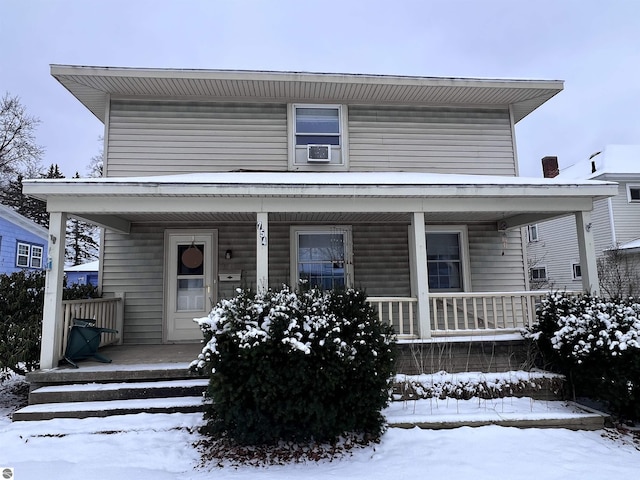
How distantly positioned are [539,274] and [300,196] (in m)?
18.4

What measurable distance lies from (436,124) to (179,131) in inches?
223

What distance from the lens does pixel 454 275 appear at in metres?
8.95

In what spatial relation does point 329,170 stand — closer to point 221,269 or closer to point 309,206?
point 309,206

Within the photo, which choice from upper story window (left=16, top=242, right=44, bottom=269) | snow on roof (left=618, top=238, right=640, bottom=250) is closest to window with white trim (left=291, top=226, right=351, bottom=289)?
snow on roof (left=618, top=238, right=640, bottom=250)

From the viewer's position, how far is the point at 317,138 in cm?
881

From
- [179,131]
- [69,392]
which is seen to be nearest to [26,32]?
[179,131]

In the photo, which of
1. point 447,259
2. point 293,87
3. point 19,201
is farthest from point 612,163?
point 19,201

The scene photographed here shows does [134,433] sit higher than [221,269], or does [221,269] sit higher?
[221,269]

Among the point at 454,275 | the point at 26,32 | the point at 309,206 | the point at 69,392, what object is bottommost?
the point at 69,392

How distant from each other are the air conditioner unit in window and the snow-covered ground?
5.30 m

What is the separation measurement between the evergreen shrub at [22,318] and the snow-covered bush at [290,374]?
3.12m

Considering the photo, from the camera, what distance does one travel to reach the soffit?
7.94 m

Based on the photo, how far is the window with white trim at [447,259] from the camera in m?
8.84

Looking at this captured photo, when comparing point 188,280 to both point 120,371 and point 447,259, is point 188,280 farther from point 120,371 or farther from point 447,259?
point 447,259
